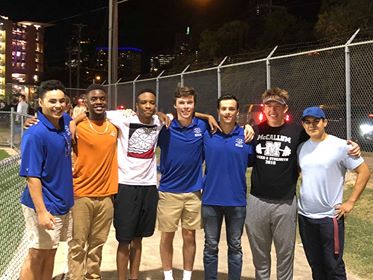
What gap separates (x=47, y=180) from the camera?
3.99m

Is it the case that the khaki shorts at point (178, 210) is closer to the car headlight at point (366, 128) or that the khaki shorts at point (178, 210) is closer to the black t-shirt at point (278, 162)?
the black t-shirt at point (278, 162)

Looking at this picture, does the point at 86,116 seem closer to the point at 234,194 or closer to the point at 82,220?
the point at 82,220

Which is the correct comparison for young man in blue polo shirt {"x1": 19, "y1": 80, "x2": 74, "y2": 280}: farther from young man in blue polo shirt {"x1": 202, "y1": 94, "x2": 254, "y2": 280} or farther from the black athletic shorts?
young man in blue polo shirt {"x1": 202, "y1": 94, "x2": 254, "y2": 280}

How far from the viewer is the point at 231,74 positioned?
46.9ft

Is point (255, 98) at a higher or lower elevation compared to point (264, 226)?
higher

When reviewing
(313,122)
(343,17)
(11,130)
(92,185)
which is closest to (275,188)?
(313,122)

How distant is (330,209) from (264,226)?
622 mm

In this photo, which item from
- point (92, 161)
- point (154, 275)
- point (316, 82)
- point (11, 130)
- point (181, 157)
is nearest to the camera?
point (92, 161)

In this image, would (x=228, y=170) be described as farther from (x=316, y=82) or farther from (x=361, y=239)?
(x=316, y=82)

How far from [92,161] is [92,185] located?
0.21 meters

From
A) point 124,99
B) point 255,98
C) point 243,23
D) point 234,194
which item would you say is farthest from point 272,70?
point 243,23

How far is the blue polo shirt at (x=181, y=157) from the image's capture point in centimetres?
484

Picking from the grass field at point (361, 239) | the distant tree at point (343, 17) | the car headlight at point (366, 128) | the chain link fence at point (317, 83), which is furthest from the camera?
the distant tree at point (343, 17)

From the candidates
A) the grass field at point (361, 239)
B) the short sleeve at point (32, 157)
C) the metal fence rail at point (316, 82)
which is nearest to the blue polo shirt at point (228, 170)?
the short sleeve at point (32, 157)
